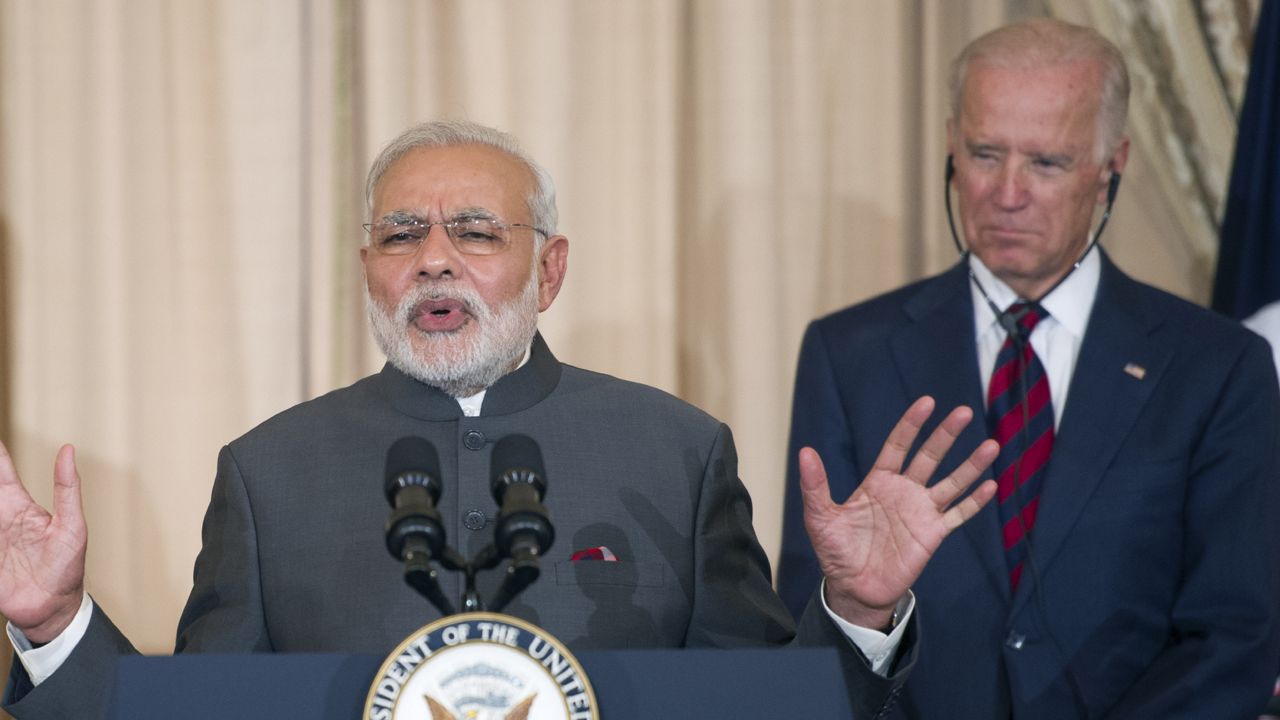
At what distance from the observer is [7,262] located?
3.71 meters

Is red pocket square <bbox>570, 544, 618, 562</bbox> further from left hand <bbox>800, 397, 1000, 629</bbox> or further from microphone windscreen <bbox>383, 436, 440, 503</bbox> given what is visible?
microphone windscreen <bbox>383, 436, 440, 503</bbox>

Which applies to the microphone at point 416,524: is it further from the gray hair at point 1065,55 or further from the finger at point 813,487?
the gray hair at point 1065,55

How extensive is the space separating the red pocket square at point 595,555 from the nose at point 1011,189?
1.10 meters

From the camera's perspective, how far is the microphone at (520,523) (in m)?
1.57

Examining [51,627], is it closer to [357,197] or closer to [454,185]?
[454,185]

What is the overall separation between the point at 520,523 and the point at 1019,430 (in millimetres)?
1448

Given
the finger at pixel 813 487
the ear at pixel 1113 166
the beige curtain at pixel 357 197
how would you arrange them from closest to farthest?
the finger at pixel 813 487, the ear at pixel 1113 166, the beige curtain at pixel 357 197

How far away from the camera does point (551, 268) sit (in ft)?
8.27

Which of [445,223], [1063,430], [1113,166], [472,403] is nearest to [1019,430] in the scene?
[1063,430]

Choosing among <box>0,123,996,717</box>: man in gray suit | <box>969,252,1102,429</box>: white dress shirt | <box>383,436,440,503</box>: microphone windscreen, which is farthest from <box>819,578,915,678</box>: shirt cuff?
<box>969,252,1102,429</box>: white dress shirt

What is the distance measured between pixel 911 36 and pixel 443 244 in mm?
2103

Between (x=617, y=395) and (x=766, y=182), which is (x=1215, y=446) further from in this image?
(x=766, y=182)

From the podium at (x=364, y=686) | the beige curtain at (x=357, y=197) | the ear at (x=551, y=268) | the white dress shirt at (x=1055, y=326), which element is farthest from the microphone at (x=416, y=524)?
the beige curtain at (x=357, y=197)

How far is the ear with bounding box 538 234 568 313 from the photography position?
2.48m
